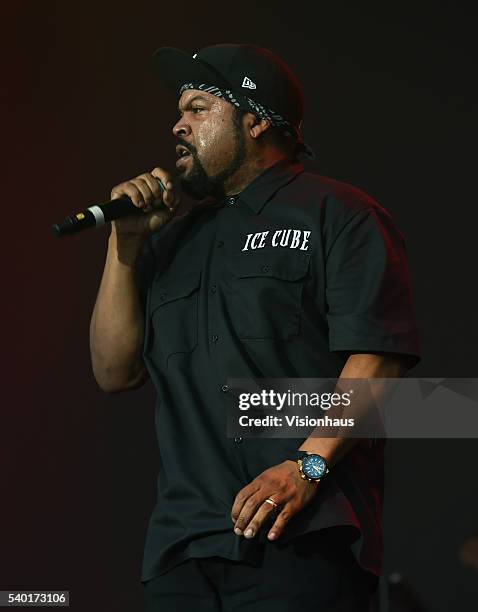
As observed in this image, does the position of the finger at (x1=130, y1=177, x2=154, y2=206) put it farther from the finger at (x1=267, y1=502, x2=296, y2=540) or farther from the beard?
the finger at (x1=267, y1=502, x2=296, y2=540)

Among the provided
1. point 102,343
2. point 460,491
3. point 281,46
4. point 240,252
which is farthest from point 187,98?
point 460,491

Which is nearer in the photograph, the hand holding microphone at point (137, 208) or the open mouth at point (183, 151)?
the hand holding microphone at point (137, 208)

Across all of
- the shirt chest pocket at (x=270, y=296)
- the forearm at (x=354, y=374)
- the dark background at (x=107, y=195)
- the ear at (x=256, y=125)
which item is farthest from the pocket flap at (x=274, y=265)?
the dark background at (x=107, y=195)

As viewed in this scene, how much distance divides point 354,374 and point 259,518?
0.28 m

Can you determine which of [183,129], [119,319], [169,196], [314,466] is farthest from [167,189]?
[314,466]

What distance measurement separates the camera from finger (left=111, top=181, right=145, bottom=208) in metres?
1.91

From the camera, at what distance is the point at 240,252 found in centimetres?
188

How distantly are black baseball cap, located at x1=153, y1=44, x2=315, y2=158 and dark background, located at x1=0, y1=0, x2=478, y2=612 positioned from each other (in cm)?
96

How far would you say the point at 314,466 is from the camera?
165 cm

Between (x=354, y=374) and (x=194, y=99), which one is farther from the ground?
(x=194, y=99)

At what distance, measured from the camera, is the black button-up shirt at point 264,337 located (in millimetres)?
1709

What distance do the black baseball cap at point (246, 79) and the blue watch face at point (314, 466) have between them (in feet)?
2.21

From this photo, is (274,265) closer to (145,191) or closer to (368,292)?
(368,292)

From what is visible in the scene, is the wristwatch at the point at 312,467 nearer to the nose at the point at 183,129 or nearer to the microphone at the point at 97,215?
the microphone at the point at 97,215
